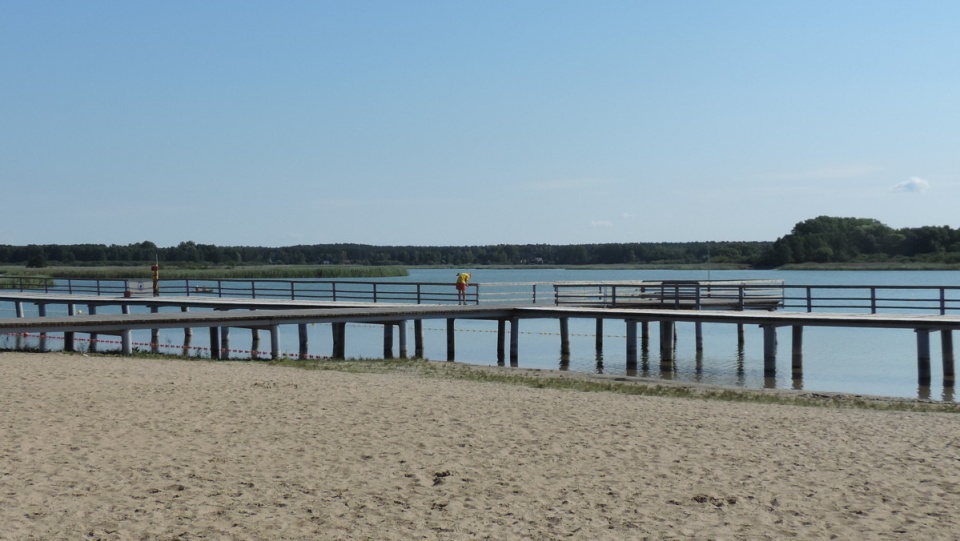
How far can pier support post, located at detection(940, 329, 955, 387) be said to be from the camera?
86.5 ft

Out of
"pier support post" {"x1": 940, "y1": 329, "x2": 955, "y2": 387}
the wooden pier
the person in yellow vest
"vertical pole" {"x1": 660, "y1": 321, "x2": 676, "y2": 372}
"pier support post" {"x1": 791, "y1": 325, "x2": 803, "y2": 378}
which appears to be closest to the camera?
the wooden pier

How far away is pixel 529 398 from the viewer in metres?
16.7

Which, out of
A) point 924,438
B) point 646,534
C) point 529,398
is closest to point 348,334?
point 529,398

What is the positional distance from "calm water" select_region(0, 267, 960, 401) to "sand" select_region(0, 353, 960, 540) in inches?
484

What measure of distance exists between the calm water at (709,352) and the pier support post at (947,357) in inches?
22.6

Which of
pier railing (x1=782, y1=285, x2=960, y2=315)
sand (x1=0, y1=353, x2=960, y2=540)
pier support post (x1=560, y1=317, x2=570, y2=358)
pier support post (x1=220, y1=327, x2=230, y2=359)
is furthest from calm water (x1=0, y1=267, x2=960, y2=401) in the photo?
sand (x1=0, y1=353, x2=960, y2=540)

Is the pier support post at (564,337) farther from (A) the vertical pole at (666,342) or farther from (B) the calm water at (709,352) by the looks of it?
(A) the vertical pole at (666,342)

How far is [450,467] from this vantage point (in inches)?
434

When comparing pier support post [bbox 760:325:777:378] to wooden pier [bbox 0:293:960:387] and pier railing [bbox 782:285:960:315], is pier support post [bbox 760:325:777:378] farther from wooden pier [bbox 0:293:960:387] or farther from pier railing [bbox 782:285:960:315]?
pier railing [bbox 782:285:960:315]

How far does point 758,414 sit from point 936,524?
6.35 metres

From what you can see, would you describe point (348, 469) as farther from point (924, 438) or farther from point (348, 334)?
point (348, 334)

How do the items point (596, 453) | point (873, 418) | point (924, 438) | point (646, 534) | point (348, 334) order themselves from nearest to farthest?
point (646, 534) → point (596, 453) → point (924, 438) → point (873, 418) → point (348, 334)

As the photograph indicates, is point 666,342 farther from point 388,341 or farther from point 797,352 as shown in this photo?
point 388,341

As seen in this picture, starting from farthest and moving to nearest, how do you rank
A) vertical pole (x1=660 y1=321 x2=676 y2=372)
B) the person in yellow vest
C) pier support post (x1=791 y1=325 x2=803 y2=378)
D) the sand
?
the person in yellow vest
vertical pole (x1=660 y1=321 x2=676 y2=372)
pier support post (x1=791 y1=325 x2=803 y2=378)
the sand
